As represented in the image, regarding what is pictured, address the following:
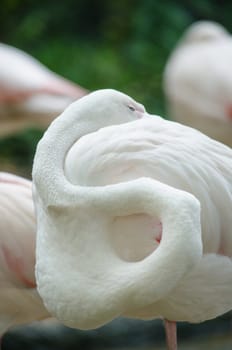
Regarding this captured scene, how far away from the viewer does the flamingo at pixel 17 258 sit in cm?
372

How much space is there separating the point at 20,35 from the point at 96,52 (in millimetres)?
759

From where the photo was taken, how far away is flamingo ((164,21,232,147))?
6371 millimetres

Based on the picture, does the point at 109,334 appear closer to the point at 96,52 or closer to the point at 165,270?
the point at 165,270

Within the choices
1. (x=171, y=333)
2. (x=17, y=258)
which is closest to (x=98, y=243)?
(x=171, y=333)

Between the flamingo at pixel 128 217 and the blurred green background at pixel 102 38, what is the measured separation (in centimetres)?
469

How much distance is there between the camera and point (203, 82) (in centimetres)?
650

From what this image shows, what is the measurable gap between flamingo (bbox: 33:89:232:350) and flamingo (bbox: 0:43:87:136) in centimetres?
259

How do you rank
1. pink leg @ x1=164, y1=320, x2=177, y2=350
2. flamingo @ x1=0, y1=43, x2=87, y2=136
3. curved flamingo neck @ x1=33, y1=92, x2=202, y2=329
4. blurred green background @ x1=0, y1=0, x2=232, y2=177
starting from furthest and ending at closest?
blurred green background @ x1=0, y1=0, x2=232, y2=177, flamingo @ x1=0, y1=43, x2=87, y2=136, pink leg @ x1=164, y1=320, x2=177, y2=350, curved flamingo neck @ x1=33, y1=92, x2=202, y2=329

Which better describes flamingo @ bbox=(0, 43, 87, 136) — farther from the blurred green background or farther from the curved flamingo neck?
the curved flamingo neck

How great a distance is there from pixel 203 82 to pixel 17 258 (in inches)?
120

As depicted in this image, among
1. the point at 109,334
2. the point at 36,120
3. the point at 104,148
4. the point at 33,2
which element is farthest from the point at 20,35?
the point at 104,148

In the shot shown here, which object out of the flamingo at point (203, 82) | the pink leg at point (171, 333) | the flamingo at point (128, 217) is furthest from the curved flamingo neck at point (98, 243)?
the flamingo at point (203, 82)

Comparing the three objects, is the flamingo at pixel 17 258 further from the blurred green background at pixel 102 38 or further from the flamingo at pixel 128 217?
the blurred green background at pixel 102 38

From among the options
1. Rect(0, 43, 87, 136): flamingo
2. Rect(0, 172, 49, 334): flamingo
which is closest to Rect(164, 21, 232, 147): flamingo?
Rect(0, 43, 87, 136): flamingo
